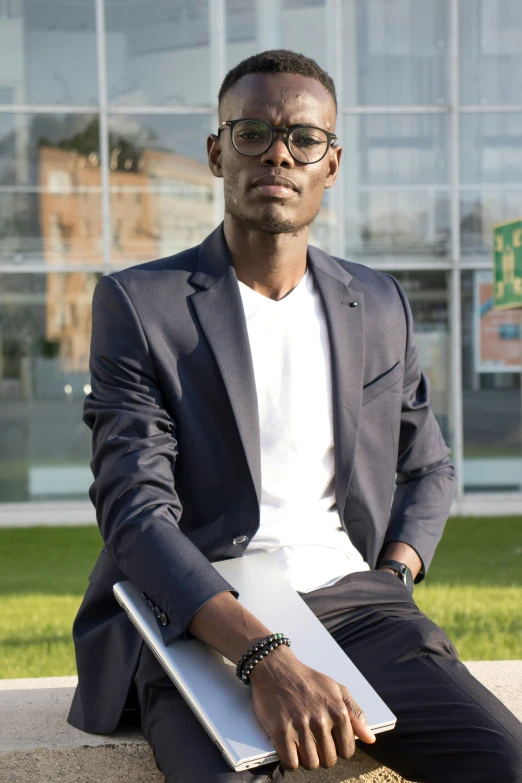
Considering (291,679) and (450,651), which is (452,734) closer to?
(450,651)

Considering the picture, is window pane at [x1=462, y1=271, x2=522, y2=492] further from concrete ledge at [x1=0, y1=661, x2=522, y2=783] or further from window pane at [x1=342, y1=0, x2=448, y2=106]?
concrete ledge at [x1=0, y1=661, x2=522, y2=783]

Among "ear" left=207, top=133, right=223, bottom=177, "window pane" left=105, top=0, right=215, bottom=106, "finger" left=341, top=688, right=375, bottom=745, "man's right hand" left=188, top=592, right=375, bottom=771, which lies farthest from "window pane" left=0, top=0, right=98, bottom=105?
"finger" left=341, top=688, right=375, bottom=745

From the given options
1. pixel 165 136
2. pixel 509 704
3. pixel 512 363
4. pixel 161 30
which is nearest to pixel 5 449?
pixel 165 136

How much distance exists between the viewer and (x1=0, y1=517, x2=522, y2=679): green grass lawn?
218 inches

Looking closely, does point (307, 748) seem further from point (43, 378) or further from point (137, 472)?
point (43, 378)

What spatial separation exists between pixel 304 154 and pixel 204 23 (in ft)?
29.5

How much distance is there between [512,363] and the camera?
36.5 ft

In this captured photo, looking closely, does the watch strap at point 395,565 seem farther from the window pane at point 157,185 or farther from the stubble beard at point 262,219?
the window pane at point 157,185

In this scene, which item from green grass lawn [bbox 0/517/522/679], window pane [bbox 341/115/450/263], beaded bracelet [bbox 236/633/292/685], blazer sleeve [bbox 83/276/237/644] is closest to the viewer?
beaded bracelet [bbox 236/633/292/685]

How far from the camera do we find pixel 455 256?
10992 millimetres

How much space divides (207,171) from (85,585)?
487 cm

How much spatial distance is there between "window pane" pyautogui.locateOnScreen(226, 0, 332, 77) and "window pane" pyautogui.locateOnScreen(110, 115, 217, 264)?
3.11ft

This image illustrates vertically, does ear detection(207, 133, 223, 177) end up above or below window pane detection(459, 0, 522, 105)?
below

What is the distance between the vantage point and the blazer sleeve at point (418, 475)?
2609mm
